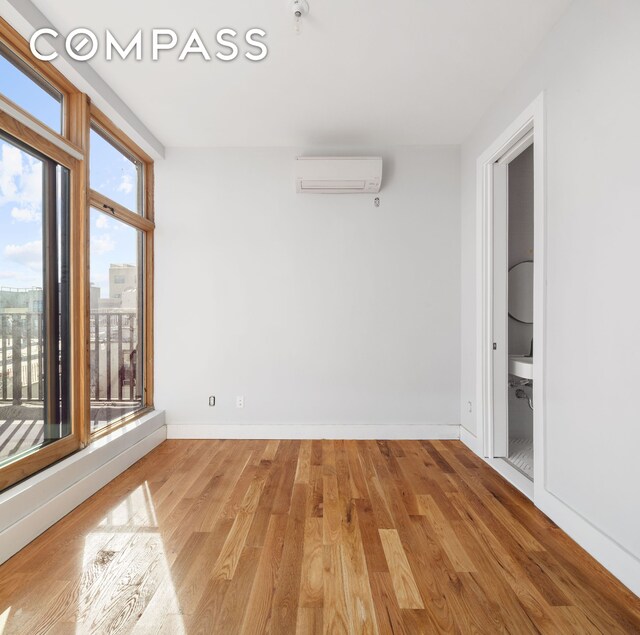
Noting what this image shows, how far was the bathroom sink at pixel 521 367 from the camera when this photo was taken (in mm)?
2834

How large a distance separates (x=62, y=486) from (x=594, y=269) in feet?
9.67

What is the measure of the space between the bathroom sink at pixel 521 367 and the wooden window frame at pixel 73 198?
2991mm

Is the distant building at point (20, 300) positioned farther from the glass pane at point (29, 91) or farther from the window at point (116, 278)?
the glass pane at point (29, 91)

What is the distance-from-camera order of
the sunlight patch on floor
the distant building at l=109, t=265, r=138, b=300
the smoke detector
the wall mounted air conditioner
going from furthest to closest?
the wall mounted air conditioner
the distant building at l=109, t=265, r=138, b=300
the smoke detector
the sunlight patch on floor

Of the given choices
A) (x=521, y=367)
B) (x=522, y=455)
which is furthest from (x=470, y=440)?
(x=521, y=367)

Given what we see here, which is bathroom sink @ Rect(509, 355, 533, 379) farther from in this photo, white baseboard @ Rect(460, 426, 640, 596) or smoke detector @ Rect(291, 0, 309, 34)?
smoke detector @ Rect(291, 0, 309, 34)

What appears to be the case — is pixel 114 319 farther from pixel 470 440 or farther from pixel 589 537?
pixel 589 537

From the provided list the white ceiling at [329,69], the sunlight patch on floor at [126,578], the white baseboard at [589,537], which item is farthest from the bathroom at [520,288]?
the sunlight patch on floor at [126,578]

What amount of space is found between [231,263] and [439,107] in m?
2.14

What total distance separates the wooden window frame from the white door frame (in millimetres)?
2737

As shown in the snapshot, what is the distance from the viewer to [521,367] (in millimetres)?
2936

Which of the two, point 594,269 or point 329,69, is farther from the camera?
point 329,69

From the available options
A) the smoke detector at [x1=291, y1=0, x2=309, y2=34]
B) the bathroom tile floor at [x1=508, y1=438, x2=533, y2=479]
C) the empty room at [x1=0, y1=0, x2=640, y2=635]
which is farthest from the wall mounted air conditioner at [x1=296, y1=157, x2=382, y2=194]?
the bathroom tile floor at [x1=508, y1=438, x2=533, y2=479]

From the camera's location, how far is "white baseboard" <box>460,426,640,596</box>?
1.62 meters
